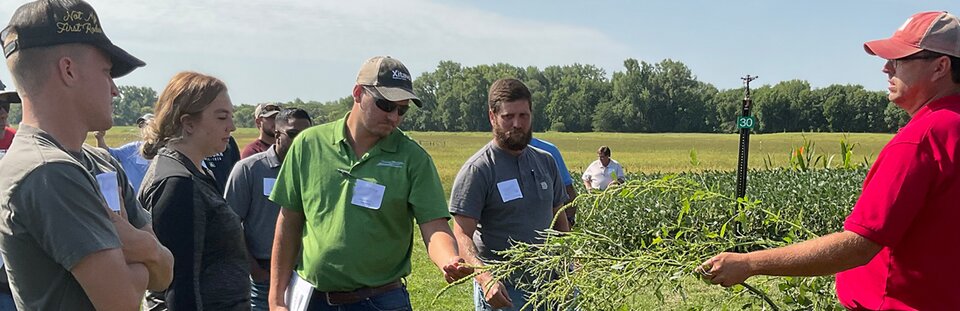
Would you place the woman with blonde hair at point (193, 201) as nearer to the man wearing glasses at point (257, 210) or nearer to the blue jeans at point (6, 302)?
the blue jeans at point (6, 302)

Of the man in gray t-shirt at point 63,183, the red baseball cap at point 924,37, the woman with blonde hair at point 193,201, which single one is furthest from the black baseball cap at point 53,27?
the red baseball cap at point 924,37

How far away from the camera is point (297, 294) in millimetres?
3193

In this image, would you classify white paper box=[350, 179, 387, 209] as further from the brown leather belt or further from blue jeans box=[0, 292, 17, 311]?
blue jeans box=[0, 292, 17, 311]

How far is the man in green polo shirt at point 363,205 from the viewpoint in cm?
309

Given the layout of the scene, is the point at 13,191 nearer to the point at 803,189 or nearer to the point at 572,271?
the point at 572,271

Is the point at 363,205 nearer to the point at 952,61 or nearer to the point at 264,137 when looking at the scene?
the point at 952,61

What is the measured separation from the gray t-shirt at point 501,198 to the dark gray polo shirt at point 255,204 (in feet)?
4.37

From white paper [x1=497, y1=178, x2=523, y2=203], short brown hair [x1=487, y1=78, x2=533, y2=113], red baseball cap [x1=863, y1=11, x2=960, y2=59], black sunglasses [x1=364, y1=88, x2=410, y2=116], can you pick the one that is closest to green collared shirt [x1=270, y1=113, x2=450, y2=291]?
black sunglasses [x1=364, y1=88, x2=410, y2=116]

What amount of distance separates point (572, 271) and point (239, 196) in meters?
2.87

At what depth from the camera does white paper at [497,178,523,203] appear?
3.83 m

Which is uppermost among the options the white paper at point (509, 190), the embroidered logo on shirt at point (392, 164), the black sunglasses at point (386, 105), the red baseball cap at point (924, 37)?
the red baseball cap at point (924, 37)

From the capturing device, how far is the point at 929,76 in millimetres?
2164

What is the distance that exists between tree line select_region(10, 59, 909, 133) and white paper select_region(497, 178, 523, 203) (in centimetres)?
7654

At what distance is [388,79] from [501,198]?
1.04 m
